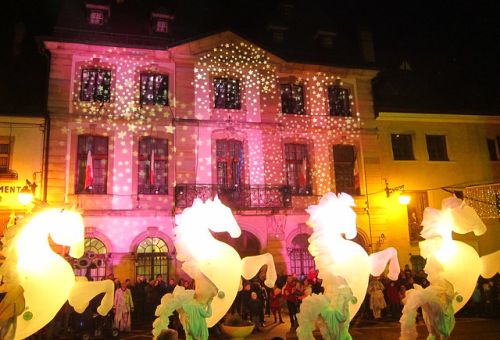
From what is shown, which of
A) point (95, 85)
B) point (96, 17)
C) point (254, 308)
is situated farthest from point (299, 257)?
point (96, 17)

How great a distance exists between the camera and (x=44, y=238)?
7227mm

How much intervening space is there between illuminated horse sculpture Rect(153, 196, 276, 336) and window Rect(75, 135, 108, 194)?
11242 millimetres

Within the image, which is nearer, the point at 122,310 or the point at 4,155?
the point at 122,310

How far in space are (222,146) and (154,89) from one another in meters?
3.65

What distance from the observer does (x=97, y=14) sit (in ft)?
→ 66.1

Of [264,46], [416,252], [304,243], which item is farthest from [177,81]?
[416,252]

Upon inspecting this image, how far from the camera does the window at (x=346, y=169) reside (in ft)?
68.5

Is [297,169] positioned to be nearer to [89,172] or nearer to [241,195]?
[241,195]

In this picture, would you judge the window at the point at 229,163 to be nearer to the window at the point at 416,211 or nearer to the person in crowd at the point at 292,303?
the person in crowd at the point at 292,303

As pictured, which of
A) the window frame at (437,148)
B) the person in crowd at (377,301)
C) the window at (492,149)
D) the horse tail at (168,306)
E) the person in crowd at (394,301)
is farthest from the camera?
the window at (492,149)

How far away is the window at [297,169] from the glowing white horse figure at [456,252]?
11.3 m

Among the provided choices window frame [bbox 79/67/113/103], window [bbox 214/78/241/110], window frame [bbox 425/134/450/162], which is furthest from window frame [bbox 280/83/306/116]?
window frame [bbox 79/67/113/103]

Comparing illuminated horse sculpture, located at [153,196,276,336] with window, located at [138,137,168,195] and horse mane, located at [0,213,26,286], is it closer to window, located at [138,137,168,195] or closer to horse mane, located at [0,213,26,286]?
horse mane, located at [0,213,26,286]

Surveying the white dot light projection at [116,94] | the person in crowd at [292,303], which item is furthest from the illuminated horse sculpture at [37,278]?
the white dot light projection at [116,94]
